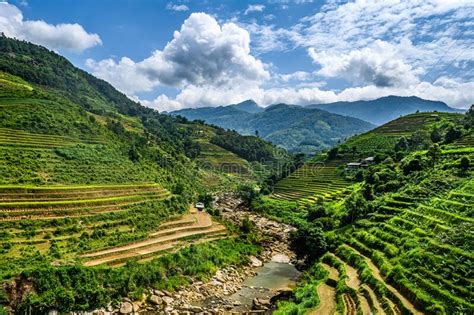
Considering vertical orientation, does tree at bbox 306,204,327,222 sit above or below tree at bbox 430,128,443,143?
below

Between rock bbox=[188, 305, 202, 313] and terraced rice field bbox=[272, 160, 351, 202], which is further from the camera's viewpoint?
terraced rice field bbox=[272, 160, 351, 202]

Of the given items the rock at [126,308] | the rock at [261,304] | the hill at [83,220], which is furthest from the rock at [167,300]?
the rock at [261,304]

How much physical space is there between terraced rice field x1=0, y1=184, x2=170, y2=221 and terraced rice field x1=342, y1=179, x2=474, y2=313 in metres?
28.9

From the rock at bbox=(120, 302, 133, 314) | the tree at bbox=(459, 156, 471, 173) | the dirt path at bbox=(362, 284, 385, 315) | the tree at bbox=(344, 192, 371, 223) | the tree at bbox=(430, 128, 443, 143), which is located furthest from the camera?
the tree at bbox=(430, 128, 443, 143)

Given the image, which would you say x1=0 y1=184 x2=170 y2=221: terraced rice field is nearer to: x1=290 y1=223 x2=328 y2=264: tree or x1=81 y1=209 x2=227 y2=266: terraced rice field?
x1=81 y1=209 x2=227 y2=266: terraced rice field

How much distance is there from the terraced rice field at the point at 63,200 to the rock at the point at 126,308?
1370 centimetres

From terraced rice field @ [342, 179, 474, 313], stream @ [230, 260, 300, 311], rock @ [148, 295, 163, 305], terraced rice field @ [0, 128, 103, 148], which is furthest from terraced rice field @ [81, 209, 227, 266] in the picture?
terraced rice field @ [0, 128, 103, 148]

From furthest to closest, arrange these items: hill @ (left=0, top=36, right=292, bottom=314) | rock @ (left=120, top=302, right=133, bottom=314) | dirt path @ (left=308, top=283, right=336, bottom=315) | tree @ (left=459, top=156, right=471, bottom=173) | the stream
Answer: tree @ (left=459, top=156, right=471, bottom=173)
the stream
rock @ (left=120, top=302, right=133, bottom=314)
hill @ (left=0, top=36, right=292, bottom=314)
dirt path @ (left=308, top=283, right=336, bottom=315)

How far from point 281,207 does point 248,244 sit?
23.1 meters

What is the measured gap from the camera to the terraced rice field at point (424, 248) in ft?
78.9

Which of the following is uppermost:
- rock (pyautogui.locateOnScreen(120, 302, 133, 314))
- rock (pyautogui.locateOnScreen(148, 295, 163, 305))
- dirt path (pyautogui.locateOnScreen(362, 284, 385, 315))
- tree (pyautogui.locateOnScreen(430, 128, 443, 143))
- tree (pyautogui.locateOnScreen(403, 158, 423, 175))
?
tree (pyautogui.locateOnScreen(430, 128, 443, 143))

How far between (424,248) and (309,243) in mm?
14206

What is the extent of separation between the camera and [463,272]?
80.6 ft

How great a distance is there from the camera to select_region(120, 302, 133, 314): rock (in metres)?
28.6
